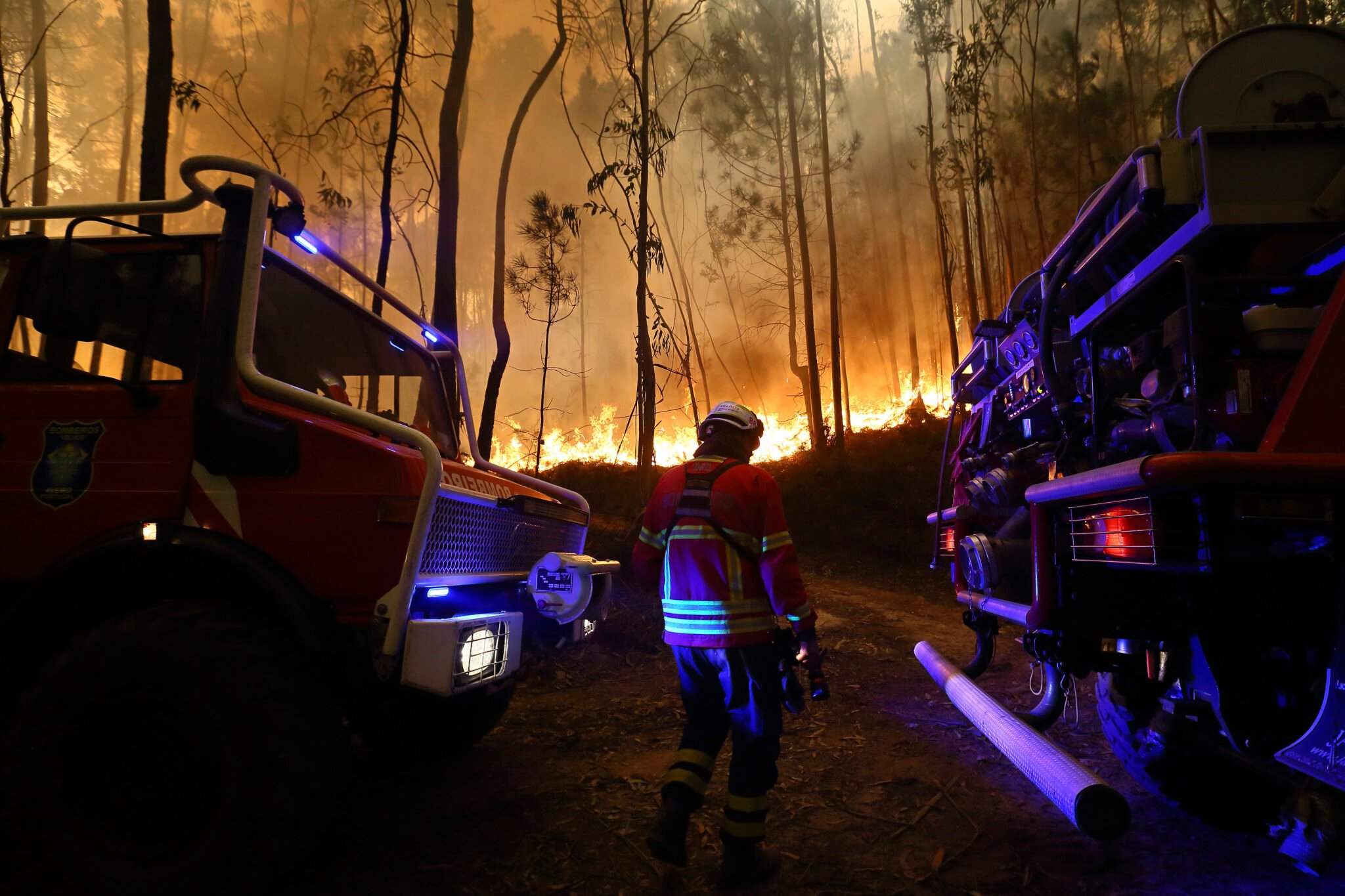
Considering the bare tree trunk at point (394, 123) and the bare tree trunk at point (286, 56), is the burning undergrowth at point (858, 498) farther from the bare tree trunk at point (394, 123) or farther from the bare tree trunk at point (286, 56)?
the bare tree trunk at point (286, 56)

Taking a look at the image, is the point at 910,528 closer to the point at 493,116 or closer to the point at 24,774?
the point at 24,774

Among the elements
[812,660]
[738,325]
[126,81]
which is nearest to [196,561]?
[812,660]

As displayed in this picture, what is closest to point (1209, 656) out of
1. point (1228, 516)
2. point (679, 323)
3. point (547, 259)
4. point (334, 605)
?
point (1228, 516)

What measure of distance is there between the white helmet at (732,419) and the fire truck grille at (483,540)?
1.07 m

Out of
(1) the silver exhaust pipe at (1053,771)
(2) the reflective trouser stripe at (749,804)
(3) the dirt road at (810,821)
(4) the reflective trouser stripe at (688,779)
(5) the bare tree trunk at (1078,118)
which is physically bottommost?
(3) the dirt road at (810,821)

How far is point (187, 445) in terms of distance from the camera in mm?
2570

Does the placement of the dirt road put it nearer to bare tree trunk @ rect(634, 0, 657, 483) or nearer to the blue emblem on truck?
the blue emblem on truck

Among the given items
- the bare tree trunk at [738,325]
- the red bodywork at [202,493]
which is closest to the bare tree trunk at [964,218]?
the bare tree trunk at [738,325]

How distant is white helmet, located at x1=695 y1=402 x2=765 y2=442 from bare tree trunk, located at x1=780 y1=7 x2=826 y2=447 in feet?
50.4

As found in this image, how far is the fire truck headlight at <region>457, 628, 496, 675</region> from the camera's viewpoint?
2.50 metres

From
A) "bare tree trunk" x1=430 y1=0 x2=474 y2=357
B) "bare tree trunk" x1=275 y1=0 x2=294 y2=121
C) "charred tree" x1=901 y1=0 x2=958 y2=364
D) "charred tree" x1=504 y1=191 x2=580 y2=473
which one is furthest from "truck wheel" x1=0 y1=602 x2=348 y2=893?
"bare tree trunk" x1=275 y1=0 x2=294 y2=121

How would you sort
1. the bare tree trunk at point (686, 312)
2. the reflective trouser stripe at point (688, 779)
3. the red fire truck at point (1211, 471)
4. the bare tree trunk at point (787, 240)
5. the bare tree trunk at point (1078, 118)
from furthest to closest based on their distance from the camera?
the bare tree trunk at point (787, 240) < the bare tree trunk at point (1078, 118) < the bare tree trunk at point (686, 312) < the reflective trouser stripe at point (688, 779) < the red fire truck at point (1211, 471)

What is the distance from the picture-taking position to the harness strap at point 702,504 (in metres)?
2.90

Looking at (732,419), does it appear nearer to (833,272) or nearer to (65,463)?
(65,463)
